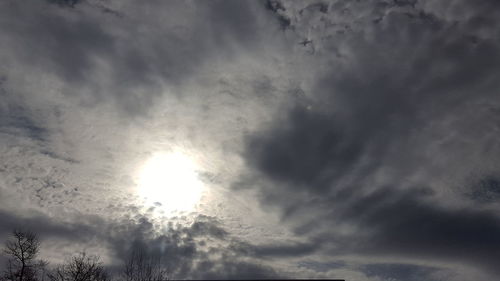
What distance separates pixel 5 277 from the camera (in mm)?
49906

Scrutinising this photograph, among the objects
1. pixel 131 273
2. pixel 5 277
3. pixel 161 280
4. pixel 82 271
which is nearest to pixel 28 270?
pixel 5 277

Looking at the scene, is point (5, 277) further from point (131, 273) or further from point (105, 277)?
point (131, 273)

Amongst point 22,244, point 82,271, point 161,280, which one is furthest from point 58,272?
point 161,280

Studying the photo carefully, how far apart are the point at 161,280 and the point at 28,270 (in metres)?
18.7

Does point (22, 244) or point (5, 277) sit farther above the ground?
point (22, 244)

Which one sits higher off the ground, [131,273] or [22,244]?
[22,244]

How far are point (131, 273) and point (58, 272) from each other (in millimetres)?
9793

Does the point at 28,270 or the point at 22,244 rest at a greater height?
the point at 22,244

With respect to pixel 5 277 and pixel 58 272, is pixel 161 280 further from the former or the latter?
pixel 5 277

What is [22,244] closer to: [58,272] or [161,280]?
[58,272]

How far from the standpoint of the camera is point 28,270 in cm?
5138

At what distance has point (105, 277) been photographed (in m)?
52.7

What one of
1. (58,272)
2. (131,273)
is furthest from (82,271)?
(131,273)

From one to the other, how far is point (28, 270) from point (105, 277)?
1046 cm
